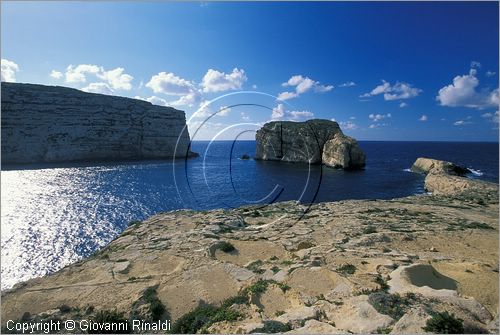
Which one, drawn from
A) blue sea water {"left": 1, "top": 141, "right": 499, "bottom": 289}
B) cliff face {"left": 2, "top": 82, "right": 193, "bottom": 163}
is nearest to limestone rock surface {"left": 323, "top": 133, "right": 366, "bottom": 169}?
blue sea water {"left": 1, "top": 141, "right": 499, "bottom": 289}

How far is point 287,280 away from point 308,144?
115 meters

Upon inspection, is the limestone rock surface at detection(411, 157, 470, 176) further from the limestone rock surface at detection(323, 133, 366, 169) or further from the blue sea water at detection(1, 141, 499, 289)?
the limestone rock surface at detection(323, 133, 366, 169)

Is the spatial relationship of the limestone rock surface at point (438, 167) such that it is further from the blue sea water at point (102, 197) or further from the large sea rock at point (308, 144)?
the large sea rock at point (308, 144)

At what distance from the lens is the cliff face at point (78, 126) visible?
339 feet

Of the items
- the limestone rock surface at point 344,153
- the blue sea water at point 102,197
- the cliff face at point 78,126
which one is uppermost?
the cliff face at point 78,126

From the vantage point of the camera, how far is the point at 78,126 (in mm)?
113875

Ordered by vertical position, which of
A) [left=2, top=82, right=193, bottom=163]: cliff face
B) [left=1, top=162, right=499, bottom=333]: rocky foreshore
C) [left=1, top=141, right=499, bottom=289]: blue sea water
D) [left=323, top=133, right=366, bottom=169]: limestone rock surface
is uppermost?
[left=2, top=82, right=193, bottom=163]: cliff face

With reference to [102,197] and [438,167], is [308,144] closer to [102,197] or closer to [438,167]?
[438,167]

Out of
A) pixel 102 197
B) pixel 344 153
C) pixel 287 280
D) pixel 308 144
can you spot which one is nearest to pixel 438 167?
pixel 344 153

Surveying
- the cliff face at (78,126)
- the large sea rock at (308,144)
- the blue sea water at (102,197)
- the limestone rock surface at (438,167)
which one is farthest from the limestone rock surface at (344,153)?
the cliff face at (78,126)

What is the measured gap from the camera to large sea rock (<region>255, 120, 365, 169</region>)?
10038cm

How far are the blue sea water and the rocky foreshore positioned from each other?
821 centimetres

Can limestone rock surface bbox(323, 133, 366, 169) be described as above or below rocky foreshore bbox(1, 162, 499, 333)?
above

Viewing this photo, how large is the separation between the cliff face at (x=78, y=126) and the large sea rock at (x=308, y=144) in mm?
47064
